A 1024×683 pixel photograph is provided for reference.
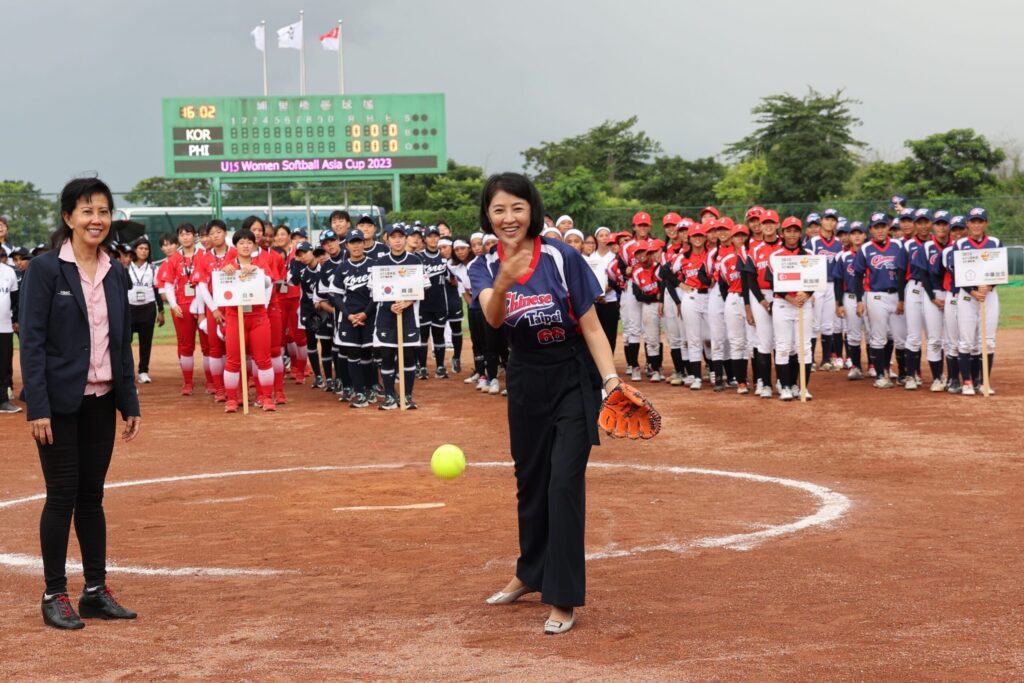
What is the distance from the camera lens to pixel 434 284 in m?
18.4

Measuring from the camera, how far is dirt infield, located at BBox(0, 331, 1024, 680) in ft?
17.2

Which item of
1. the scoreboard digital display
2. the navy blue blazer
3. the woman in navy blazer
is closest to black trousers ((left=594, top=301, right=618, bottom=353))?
the woman in navy blazer

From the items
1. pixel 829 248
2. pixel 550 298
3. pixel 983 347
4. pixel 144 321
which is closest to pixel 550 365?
pixel 550 298

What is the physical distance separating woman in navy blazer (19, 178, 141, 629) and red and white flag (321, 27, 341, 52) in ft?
153

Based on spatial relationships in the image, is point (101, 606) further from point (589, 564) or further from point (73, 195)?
point (589, 564)

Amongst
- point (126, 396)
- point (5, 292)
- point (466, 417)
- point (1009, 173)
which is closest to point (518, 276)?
point (126, 396)

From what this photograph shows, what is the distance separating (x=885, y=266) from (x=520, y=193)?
11.4 meters

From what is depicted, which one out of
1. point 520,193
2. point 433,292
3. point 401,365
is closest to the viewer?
point 520,193

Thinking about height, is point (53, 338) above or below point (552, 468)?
above

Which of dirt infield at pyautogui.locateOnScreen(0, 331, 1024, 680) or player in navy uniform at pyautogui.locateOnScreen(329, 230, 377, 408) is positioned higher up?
player in navy uniform at pyautogui.locateOnScreen(329, 230, 377, 408)

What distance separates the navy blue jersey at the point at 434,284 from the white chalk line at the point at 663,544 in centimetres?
751

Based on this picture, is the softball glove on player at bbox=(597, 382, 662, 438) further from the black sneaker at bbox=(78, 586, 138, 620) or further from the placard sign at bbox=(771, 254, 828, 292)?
the placard sign at bbox=(771, 254, 828, 292)

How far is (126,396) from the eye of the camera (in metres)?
6.25

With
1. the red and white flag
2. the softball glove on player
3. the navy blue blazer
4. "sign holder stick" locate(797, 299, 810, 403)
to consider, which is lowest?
"sign holder stick" locate(797, 299, 810, 403)
